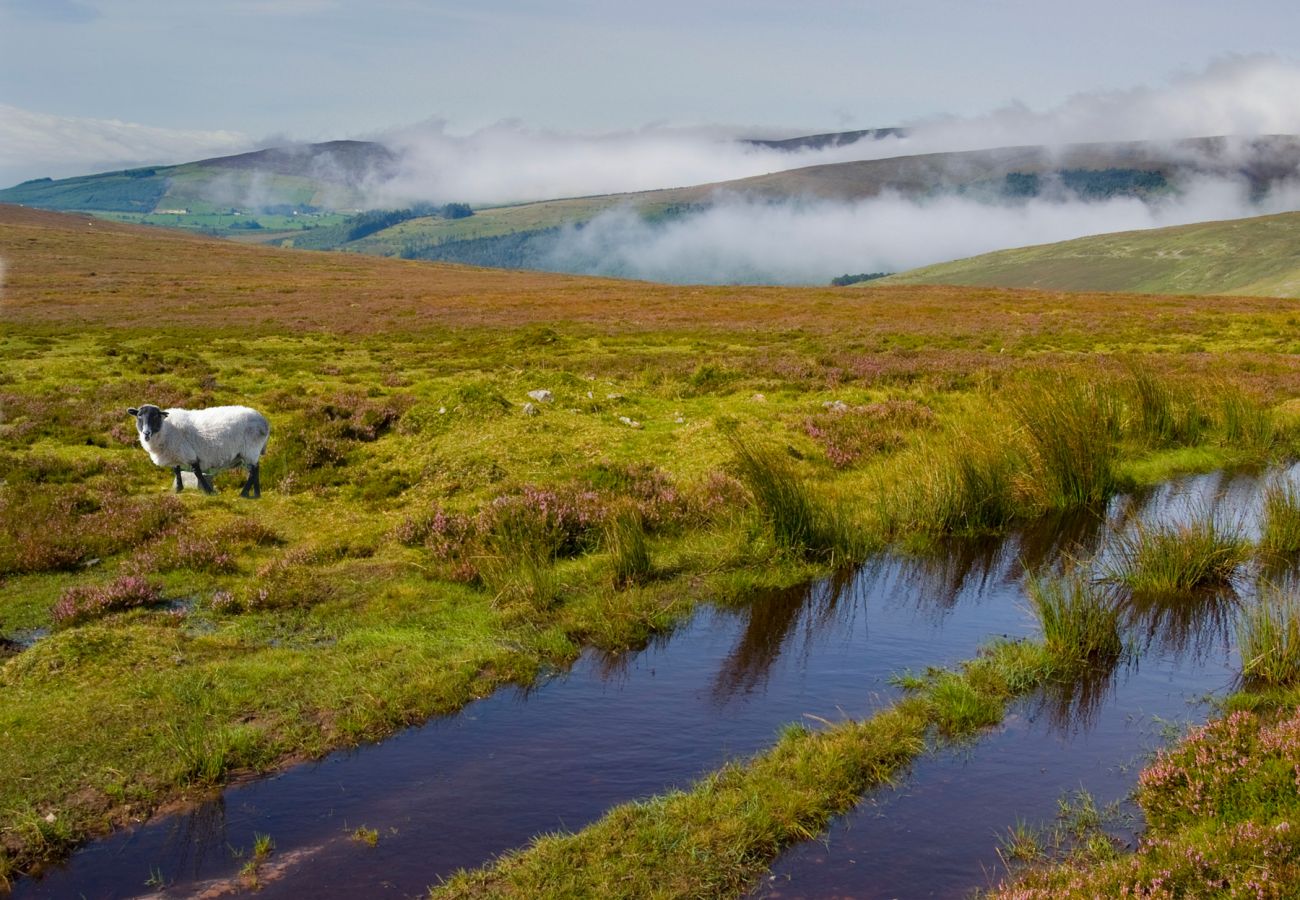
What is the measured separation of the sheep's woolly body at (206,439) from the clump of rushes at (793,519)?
30.0ft

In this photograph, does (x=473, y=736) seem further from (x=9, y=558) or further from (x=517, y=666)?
(x=9, y=558)

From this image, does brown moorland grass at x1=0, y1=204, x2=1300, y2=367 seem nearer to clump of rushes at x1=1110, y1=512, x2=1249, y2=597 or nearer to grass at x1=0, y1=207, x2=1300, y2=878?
grass at x1=0, y1=207, x2=1300, y2=878

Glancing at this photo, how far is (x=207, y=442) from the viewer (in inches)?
678

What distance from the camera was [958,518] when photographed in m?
15.6

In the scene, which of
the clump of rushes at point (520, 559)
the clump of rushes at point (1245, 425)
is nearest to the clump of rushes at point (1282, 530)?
the clump of rushes at point (1245, 425)

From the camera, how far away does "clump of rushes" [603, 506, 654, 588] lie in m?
Result: 13.3

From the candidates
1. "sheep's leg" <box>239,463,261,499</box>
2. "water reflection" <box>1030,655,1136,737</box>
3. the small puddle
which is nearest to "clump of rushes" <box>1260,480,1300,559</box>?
the small puddle

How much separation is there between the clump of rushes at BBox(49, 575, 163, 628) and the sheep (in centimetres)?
479

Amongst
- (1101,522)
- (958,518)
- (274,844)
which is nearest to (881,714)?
(274,844)

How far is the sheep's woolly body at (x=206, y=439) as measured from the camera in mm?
17000

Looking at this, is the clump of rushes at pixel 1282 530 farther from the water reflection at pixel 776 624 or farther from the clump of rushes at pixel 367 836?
the clump of rushes at pixel 367 836

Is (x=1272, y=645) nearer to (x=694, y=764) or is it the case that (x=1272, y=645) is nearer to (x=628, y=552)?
(x=694, y=764)

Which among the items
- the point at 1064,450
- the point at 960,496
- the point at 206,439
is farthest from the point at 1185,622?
the point at 206,439

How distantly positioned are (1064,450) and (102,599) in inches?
591
